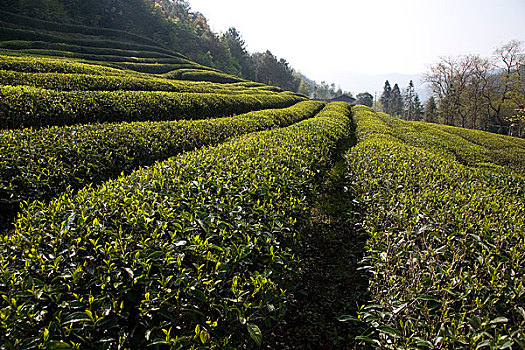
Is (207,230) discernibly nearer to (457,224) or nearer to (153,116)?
(457,224)

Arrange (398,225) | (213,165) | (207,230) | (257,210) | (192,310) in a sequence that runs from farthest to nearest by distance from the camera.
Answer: (213,165)
(398,225)
(257,210)
(207,230)
(192,310)

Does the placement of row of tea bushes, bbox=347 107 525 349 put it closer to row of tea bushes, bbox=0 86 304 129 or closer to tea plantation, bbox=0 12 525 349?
tea plantation, bbox=0 12 525 349

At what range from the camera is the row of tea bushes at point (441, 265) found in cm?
169

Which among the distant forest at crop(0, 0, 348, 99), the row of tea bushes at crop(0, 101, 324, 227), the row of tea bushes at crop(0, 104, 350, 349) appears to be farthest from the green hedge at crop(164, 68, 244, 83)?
the row of tea bushes at crop(0, 104, 350, 349)

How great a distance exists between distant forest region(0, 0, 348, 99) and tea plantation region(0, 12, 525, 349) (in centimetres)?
3786

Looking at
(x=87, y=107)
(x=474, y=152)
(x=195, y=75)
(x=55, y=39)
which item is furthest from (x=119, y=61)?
(x=474, y=152)

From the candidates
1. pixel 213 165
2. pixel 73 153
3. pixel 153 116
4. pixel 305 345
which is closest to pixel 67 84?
pixel 153 116

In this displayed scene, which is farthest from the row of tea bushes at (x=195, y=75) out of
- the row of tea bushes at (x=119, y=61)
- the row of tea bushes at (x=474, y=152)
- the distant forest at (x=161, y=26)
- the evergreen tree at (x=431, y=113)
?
the evergreen tree at (x=431, y=113)

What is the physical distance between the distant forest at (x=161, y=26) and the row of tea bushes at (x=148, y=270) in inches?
1647

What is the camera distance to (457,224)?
8.85 feet

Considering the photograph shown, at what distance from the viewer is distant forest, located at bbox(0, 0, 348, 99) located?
34.1m

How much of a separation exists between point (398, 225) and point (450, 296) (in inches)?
38.1

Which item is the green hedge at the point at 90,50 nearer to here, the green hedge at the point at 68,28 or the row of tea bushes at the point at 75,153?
the green hedge at the point at 68,28

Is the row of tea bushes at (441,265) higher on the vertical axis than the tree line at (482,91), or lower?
lower
